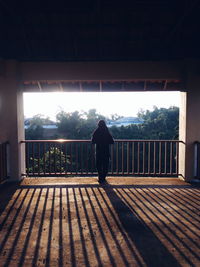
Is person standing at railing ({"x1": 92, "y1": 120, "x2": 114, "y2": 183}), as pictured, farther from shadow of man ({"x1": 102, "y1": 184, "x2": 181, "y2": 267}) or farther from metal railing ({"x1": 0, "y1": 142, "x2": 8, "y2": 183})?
metal railing ({"x1": 0, "y1": 142, "x2": 8, "y2": 183})

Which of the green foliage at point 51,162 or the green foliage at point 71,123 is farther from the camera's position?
the green foliage at point 71,123

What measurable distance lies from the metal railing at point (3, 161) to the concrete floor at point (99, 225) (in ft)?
1.26

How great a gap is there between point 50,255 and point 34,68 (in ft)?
16.9

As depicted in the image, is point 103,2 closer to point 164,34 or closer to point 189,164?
point 164,34

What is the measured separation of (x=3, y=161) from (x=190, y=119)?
17.0 ft

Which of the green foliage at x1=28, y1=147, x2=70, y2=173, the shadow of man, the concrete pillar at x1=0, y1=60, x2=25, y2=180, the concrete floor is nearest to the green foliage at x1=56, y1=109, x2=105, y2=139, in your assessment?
the green foliage at x1=28, y1=147, x2=70, y2=173

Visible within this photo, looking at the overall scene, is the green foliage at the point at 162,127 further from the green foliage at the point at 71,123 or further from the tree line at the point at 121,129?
the green foliage at the point at 71,123

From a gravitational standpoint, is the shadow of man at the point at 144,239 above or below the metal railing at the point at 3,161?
below

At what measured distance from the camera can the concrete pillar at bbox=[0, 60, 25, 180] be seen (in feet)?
22.2

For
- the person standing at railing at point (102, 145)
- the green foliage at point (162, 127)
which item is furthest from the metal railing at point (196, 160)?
the green foliage at point (162, 127)

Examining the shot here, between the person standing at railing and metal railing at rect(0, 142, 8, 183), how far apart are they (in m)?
2.38

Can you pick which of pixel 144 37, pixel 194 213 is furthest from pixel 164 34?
pixel 194 213

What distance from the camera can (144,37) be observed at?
233 inches

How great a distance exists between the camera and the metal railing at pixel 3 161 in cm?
652
